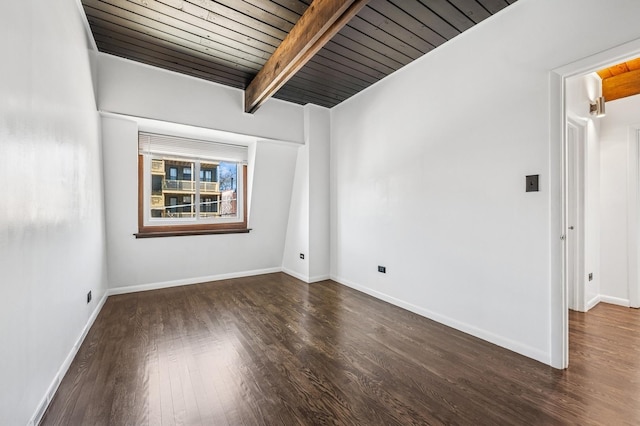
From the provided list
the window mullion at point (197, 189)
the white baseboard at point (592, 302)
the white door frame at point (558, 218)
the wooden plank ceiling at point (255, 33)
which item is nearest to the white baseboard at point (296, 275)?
the window mullion at point (197, 189)

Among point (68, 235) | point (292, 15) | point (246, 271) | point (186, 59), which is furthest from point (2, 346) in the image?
point (246, 271)

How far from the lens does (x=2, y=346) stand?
111 cm

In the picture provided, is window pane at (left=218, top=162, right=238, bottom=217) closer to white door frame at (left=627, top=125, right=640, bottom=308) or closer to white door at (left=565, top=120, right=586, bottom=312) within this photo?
white door at (left=565, top=120, right=586, bottom=312)

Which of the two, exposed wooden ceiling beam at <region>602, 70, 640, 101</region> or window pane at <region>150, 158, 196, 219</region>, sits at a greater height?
exposed wooden ceiling beam at <region>602, 70, 640, 101</region>

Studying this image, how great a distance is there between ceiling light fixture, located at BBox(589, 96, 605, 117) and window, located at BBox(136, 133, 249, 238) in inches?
173

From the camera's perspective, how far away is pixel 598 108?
9.98 feet

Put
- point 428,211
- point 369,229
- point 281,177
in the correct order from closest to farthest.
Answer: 1. point 428,211
2. point 369,229
3. point 281,177

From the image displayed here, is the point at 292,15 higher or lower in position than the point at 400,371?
higher

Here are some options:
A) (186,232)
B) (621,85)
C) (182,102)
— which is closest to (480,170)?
(621,85)

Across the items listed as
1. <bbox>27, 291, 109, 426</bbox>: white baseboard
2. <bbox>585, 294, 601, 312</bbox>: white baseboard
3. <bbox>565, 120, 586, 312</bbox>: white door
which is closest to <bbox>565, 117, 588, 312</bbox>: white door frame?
<bbox>565, 120, 586, 312</bbox>: white door

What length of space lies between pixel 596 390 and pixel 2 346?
10.1 feet

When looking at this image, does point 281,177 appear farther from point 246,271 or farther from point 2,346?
point 2,346

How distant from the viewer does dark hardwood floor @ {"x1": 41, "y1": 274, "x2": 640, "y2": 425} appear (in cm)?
150

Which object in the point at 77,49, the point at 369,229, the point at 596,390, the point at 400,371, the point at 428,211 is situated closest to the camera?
the point at 596,390
